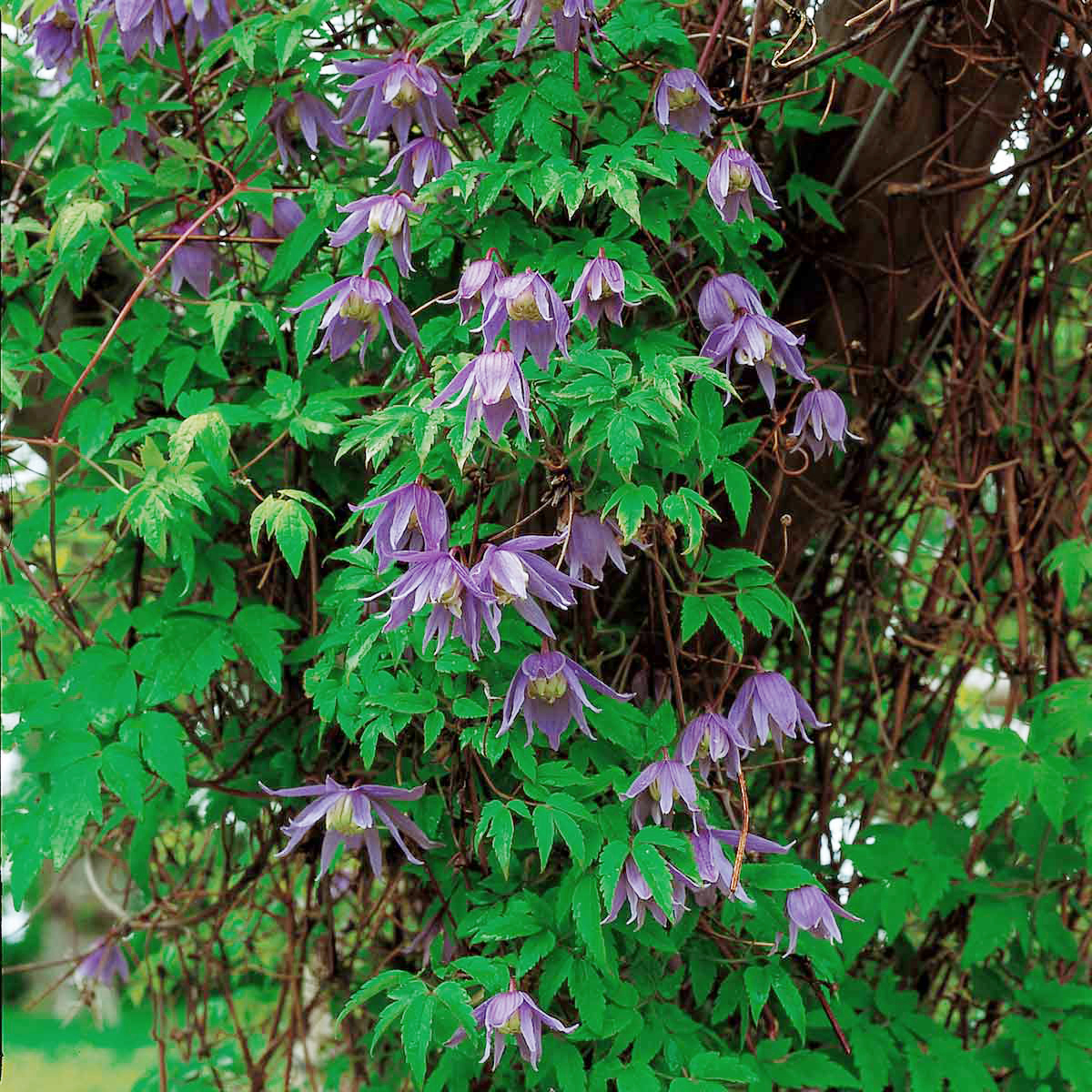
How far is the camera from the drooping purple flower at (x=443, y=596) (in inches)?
41.7

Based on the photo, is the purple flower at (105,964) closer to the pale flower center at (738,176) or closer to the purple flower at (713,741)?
the purple flower at (713,741)

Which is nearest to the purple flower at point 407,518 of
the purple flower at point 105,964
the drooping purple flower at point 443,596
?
the drooping purple flower at point 443,596

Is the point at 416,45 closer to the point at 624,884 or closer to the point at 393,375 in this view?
the point at 393,375

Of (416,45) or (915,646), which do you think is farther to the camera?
(915,646)

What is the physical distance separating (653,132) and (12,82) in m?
1.07

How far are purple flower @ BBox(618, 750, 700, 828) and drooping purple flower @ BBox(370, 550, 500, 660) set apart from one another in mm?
242

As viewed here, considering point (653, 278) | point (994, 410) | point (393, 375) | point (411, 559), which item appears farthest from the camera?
point (994, 410)

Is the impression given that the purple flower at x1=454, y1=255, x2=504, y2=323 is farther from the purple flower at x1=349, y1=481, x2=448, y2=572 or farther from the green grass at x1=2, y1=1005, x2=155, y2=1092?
the green grass at x1=2, y1=1005, x2=155, y2=1092

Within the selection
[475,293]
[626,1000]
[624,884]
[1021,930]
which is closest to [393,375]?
[475,293]

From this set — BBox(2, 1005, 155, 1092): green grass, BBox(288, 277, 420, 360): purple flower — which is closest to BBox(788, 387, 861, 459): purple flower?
BBox(288, 277, 420, 360): purple flower

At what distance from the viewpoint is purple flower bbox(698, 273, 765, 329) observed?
1269 millimetres

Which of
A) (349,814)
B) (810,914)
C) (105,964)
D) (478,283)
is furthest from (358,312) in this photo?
(105,964)

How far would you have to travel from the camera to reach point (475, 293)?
45.6 inches

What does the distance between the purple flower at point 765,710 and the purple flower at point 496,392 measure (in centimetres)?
41
